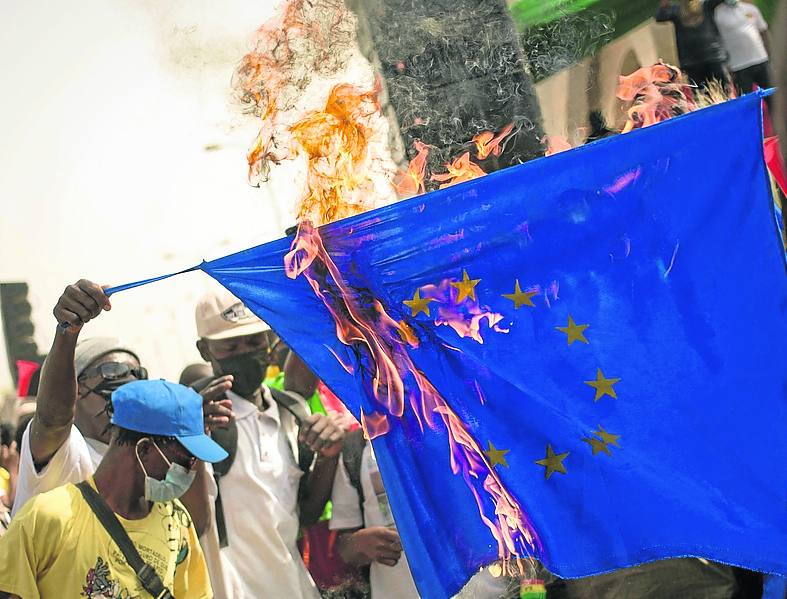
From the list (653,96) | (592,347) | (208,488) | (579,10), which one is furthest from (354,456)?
(579,10)

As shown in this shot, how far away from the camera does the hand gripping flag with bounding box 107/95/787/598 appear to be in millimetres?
2930

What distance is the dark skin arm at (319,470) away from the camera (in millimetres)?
3846

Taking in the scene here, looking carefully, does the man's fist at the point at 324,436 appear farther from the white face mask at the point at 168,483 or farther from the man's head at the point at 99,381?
the white face mask at the point at 168,483

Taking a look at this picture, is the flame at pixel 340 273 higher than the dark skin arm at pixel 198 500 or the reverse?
higher

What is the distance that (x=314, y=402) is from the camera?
14.0ft

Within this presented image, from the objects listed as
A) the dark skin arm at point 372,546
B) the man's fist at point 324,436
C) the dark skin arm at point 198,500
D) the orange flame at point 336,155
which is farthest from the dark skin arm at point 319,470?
the orange flame at point 336,155

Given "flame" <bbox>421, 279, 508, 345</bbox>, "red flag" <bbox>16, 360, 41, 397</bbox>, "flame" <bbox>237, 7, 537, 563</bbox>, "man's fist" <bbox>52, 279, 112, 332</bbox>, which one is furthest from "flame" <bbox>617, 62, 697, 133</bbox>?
"red flag" <bbox>16, 360, 41, 397</bbox>

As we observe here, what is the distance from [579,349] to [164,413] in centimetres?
124

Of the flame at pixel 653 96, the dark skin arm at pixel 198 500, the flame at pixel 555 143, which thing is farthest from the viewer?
the flame at pixel 555 143

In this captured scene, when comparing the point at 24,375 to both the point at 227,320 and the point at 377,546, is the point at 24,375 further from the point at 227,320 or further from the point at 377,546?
the point at 377,546

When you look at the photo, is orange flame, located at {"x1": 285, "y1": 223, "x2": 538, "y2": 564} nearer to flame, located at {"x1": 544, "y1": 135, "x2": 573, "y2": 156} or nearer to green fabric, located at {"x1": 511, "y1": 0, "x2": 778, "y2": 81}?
flame, located at {"x1": 544, "y1": 135, "x2": 573, "y2": 156}

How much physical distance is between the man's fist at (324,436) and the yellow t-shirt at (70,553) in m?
0.95

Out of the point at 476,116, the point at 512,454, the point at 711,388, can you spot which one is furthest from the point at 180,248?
the point at 711,388

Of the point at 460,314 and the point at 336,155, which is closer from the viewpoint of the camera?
the point at 460,314
